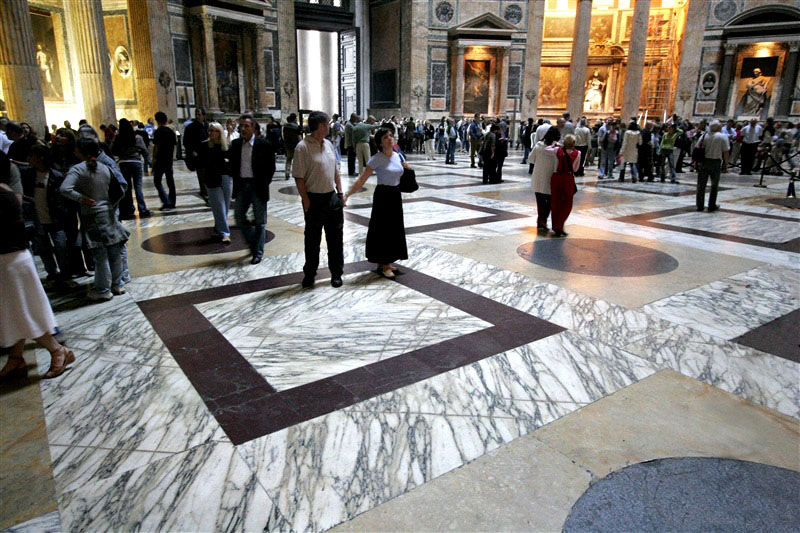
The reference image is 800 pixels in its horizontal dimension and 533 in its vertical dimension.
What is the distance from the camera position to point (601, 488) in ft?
8.33

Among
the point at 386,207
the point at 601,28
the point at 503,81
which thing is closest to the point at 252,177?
the point at 386,207

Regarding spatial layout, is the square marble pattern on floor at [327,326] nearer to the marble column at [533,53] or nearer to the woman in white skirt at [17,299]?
the woman in white skirt at [17,299]

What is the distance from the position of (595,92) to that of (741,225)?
29.1m

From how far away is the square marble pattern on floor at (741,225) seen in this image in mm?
8234

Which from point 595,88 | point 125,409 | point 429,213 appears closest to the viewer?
point 125,409

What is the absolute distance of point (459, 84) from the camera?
28.8m

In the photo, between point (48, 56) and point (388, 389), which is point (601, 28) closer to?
point (48, 56)

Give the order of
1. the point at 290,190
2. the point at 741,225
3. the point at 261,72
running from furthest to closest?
the point at 261,72
the point at 290,190
the point at 741,225

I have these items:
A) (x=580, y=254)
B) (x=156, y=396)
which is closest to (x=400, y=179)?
(x=580, y=254)

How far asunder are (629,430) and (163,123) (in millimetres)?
9831

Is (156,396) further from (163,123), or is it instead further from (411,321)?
(163,123)

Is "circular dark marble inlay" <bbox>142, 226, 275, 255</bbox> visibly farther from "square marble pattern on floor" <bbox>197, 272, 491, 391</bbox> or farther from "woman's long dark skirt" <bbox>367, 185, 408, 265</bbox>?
"woman's long dark skirt" <bbox>367, 185, 408, 265</bbox>

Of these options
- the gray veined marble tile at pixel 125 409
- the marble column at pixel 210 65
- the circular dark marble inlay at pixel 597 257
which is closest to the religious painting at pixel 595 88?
the marble column at pixel 210 65

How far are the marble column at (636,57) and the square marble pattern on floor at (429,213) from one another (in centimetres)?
2305
